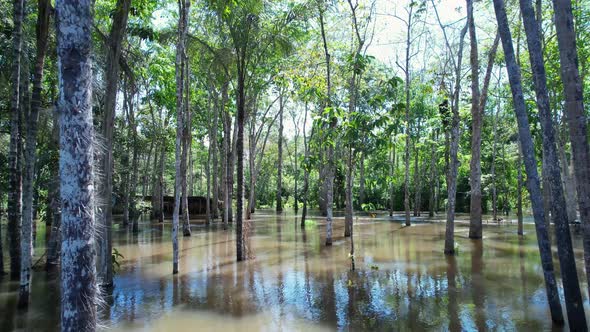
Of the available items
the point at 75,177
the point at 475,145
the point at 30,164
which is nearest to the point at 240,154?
the point at 30,164

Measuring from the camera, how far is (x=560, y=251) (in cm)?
572

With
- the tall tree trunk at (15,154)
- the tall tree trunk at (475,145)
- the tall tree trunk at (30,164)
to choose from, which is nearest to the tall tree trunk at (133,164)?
the tall tree trunk at (15,154)

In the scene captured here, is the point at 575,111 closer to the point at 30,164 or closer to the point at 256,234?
the point at 30,164

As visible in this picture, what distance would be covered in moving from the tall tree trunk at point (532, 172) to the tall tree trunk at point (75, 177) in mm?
5725

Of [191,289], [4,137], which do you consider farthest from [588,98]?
[4,137]

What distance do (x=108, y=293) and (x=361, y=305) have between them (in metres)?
5.59

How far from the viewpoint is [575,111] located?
529cm

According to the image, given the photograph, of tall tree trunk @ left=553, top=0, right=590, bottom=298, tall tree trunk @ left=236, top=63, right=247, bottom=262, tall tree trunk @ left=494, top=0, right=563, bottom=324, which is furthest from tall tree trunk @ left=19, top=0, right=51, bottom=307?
tall tree trunk @ left=553, top=0, right=590, bottom=298

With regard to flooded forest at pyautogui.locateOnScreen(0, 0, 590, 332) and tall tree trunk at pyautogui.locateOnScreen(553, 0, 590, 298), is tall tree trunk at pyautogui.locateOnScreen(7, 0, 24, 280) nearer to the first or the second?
flooded forest at pyautogui.locateOnScreen(0, 0, 590, 332)

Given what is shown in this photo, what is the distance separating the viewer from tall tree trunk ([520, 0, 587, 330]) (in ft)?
18.5

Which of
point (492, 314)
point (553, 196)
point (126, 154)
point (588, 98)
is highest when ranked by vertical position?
point (588, 98)

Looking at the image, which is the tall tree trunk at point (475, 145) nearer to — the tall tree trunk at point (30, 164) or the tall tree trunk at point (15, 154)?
the tall tree trunk at point (30, 164)

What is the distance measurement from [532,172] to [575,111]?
1093 millimetres

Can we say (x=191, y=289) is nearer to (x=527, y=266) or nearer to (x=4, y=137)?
(x=527, y=266)
